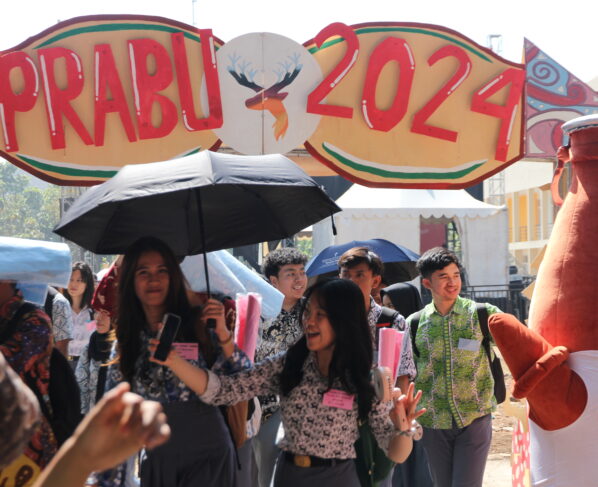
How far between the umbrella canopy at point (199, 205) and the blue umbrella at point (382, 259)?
6.88ft

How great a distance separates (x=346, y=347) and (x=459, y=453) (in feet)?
6.77

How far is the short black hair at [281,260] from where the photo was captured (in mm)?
5488

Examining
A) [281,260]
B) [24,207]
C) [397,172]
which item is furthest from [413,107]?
[24,207]

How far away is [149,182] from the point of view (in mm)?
3355

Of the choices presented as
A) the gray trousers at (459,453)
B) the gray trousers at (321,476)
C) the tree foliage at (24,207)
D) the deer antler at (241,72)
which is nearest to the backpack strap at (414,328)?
the gray trousers at (459,453)

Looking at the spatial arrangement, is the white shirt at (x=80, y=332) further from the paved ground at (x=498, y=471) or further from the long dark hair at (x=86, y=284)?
the paved ground at (x=498, y=471)

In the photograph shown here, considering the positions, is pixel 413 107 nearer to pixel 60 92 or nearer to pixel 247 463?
pixel 60 92

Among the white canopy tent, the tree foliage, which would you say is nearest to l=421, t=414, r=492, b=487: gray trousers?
the white canopy tent

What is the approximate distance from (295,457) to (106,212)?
1.52 meters

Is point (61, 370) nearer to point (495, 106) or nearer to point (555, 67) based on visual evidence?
point (495, 106)

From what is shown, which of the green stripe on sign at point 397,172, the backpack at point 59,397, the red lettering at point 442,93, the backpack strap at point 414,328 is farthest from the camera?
the red lettering at point 442,93

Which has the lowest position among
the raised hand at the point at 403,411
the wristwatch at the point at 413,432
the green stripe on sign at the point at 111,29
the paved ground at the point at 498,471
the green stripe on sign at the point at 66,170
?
the paved ground at the point at 498,471

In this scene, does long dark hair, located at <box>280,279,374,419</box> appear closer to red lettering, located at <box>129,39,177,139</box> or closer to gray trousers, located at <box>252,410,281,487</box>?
gray trousers, located at <box>252,410,281,487</box>

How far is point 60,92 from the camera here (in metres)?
6.39
